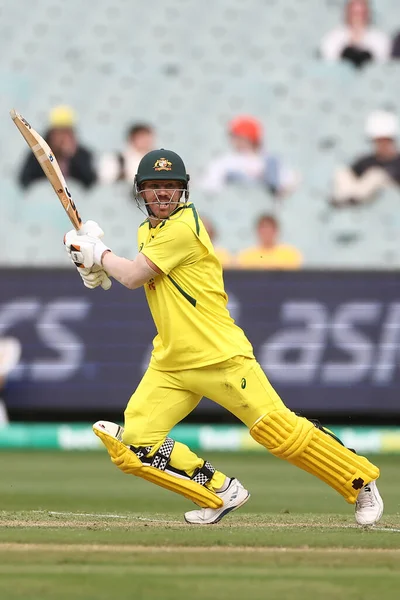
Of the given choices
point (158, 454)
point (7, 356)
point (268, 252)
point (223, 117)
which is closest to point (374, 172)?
point (268, 252)

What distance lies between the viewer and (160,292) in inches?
229

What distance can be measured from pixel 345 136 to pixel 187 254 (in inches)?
315

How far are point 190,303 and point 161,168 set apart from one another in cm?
62

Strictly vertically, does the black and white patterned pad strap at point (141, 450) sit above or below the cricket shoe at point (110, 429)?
below

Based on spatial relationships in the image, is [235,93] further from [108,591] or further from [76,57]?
[108,591]

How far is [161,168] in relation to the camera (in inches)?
229

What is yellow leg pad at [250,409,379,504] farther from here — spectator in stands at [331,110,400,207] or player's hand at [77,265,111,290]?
spectator in stands at [331,110,400,207]

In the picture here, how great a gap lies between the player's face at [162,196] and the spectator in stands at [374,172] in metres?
7.35

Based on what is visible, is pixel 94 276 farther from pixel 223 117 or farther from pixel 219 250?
pixel 223 117

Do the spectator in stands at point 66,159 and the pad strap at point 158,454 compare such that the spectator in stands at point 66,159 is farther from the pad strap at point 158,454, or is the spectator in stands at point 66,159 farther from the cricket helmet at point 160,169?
the pad strap at point 158,454

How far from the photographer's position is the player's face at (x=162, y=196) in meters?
5.84

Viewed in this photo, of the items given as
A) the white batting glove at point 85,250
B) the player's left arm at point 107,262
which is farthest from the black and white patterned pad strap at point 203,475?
the white batting glove at point 85,250

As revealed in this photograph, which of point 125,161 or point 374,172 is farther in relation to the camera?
point 125,161

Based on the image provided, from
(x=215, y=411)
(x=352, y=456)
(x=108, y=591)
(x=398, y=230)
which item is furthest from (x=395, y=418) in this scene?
(x=108, y=591)
